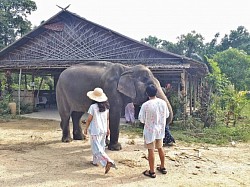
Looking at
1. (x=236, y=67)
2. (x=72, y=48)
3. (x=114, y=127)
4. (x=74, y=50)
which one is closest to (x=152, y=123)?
(x=114, y=127)

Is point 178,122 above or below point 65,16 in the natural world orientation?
below

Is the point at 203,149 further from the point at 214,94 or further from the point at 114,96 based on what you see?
the point at 214,94

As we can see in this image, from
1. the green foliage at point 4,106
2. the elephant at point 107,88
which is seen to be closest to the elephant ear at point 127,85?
the elephant at point 107,88

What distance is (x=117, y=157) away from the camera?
6.46 m

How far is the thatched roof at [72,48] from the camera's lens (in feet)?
46.3

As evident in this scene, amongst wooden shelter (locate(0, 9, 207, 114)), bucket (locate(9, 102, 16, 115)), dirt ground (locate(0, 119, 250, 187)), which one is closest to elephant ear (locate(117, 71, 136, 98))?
dirt ground (locate(0, 119, 250, 187))

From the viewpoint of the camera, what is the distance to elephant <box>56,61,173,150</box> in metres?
6.99

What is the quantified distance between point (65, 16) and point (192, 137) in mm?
10537

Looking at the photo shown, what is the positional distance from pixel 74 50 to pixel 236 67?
52.2 feet

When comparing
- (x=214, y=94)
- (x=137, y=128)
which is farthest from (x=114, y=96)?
(x=214, y=94)

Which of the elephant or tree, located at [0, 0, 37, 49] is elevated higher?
tree, located at [0, 0, 37, 49]

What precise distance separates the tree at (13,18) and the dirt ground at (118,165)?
18539 millimetres

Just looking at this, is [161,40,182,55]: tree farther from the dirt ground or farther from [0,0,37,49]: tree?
the dirt ground

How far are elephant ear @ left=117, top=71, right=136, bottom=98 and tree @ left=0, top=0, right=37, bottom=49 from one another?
2040 centimetres
